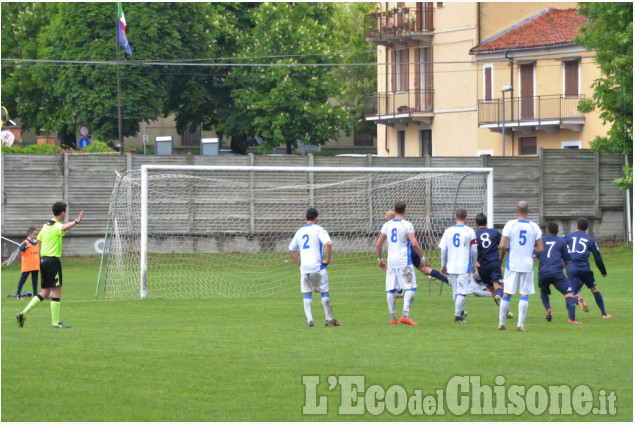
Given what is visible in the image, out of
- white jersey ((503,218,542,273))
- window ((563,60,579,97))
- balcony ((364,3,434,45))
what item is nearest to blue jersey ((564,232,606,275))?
white jersey ((503,218,542,273))

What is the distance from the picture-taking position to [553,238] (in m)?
18.2

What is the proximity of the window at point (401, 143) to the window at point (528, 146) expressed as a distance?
9.90 meters

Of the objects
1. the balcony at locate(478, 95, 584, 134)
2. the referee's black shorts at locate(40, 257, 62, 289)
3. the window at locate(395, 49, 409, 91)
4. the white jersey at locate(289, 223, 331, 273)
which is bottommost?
the referee's black shorts at locate(40, 257, 62, 289)

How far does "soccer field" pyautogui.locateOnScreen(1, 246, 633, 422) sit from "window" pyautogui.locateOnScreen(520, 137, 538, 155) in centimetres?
3199

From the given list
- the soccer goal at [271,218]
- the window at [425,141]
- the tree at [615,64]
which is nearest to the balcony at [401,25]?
the window at [425,141]

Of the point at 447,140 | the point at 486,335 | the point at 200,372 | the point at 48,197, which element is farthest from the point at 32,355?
the point at 447,140

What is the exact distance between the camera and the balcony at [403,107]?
189ft

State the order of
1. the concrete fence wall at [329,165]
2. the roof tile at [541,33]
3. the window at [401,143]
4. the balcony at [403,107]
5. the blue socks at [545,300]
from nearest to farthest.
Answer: the blue socks at [545,300]
the concrete fence wall at [329,165]
the roof tile at [541,33]
the balcony at [403,107]
the window at [401,143]

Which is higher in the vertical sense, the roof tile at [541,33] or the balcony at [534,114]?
the roof tile at [541,33]

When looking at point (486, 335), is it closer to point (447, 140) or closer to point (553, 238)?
point (553, 238)

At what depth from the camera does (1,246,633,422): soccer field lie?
1030 centimetres

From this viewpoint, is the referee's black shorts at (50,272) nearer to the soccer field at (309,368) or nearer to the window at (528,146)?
the soccer field at (309,368)

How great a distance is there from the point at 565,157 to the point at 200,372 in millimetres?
27960

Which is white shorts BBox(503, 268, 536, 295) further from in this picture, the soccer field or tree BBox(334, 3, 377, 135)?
tree BBox(334, 3, 377, 135)
